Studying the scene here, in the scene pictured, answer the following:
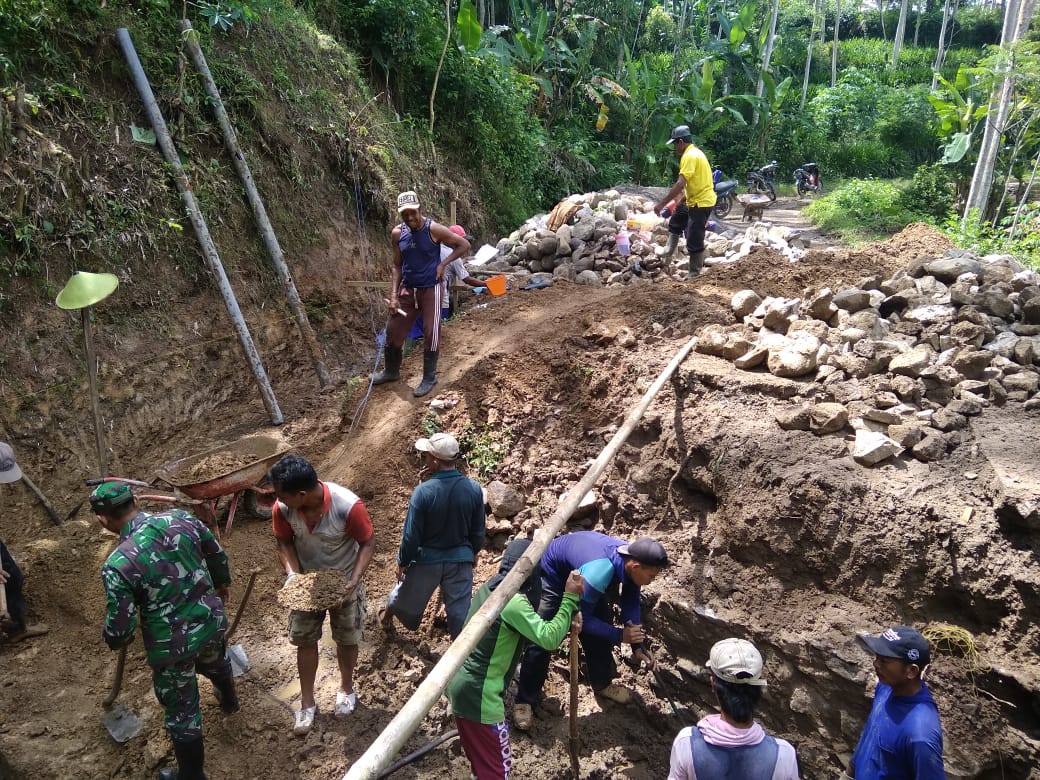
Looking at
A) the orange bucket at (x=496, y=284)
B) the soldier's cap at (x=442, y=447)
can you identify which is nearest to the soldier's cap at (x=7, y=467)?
the soldier's cap at (x=442, y=447)

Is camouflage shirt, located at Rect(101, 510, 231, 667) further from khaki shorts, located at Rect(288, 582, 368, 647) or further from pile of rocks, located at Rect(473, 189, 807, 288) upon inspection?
pile of rocks, located at Rect(473, 189, 807, 288)

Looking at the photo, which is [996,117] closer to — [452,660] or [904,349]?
[904,349]

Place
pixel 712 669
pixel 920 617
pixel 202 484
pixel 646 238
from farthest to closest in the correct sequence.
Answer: pixel 646 238 → pixel 202 484 → pixel 920 617 → pixel 712 669

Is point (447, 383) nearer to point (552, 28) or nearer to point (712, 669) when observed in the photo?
point (712, 669)

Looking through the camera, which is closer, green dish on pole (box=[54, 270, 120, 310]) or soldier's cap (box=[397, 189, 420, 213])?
green dish on pole (box=[54, 270, 120, 310])

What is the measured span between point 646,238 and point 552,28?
1058 cm

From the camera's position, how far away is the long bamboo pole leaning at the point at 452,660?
1807mm

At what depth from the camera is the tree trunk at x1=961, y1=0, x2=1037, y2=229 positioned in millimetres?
11047

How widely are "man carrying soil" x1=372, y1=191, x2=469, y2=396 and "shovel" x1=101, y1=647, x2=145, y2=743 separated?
3486 mm

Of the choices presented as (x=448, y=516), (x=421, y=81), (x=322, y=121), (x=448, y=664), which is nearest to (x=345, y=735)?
(x=448, y=516)

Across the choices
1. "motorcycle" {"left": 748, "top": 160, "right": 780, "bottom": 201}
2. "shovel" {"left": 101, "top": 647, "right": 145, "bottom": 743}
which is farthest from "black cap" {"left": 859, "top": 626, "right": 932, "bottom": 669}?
"motorcycle" {"left": 748, "top": 160, "right": 780, "bottom": 201}

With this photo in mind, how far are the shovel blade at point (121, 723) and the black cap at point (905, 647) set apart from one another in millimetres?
4056

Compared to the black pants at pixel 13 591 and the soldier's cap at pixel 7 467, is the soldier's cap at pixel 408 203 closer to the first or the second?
the soldier's cap at pixel 7 467

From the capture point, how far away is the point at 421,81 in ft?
36.5
